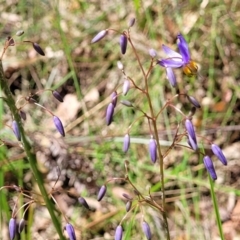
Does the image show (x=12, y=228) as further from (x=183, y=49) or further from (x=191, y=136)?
(x=183, y=49)

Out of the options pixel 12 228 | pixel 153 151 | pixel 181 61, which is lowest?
pixel 12 228

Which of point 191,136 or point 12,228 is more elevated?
point 191,136

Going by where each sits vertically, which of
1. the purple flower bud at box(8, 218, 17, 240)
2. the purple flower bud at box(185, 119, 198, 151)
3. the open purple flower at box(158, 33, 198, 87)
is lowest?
the purple flower bud at box(8, 218, 17, 240)

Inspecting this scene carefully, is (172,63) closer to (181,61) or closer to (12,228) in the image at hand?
(181,61)

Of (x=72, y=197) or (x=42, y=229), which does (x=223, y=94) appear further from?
(x=42, y=229)

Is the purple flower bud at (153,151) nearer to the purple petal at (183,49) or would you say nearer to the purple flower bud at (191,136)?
the purple flower bud at (191,136)

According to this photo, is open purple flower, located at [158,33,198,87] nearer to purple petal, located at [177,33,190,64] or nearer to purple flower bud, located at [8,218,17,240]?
purple petal, located at [177,33,190,64]

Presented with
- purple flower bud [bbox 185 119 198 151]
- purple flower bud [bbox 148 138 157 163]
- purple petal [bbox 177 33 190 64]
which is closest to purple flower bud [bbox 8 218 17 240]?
purple flower bud [bbox 148 138 157 163]

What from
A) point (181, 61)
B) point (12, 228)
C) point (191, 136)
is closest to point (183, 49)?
point (181, 61)

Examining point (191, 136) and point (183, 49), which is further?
point (183, 49)
